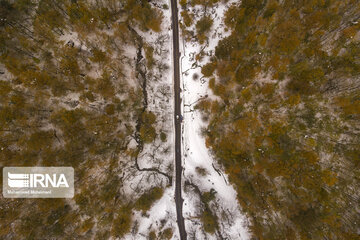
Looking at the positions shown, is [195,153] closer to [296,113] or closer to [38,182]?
[296,113]

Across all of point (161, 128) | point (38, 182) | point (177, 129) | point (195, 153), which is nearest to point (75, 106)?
point (38, 182)

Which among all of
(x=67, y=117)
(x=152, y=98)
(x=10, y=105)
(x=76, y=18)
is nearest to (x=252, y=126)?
(x=152, y=98)

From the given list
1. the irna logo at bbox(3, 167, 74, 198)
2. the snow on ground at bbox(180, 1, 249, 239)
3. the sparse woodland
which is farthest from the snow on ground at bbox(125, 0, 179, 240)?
the irna logo at bbox(3, 167, 74, 198)

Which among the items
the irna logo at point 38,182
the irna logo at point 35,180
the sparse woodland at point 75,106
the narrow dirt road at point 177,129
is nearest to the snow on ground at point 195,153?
the narrow dirt road at point 177,129

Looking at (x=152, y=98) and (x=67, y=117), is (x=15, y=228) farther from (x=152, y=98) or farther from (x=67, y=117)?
(x=152, y=98)

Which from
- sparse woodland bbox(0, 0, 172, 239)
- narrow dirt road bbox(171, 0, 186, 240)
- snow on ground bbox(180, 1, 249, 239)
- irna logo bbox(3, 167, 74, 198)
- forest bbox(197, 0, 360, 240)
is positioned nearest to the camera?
forest bbox(197, 0, 360, 240)

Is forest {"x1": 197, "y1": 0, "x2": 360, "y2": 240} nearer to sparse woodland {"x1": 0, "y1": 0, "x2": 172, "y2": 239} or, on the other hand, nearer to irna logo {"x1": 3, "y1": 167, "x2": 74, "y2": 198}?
sparse woodland {"x1": 0, "y1": 0, "x2": 172, "y2": 239}
